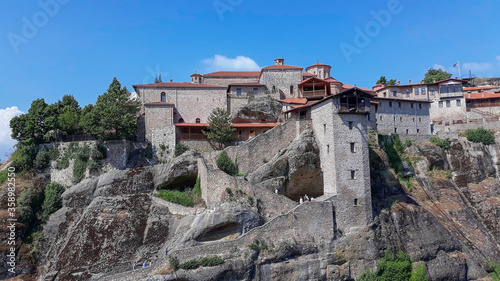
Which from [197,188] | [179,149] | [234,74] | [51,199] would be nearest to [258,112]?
[234,74]

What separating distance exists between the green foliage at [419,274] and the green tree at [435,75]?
49755 millimetres

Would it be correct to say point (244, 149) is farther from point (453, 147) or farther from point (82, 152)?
point (453, 147)

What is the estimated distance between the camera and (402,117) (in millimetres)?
45812

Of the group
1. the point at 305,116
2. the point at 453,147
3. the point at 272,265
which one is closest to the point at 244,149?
the point at 305,116

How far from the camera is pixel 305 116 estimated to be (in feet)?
122

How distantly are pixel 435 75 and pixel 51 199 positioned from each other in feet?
234

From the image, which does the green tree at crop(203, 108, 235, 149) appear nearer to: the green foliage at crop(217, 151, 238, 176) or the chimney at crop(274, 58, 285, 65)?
the green foliage at crop(217, 151, 238, 176)

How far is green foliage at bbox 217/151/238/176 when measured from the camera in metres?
32.8

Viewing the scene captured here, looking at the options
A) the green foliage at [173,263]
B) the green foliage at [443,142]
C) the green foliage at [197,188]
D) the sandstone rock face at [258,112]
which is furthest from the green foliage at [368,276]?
the green foliage at [443,142]

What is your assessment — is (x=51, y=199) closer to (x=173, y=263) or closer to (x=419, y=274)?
(x=173, y=263)

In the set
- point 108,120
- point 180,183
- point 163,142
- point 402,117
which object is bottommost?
point 180,183

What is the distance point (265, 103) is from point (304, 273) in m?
21.6

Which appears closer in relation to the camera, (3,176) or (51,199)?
(51,199)

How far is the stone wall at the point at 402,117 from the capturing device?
147ft
